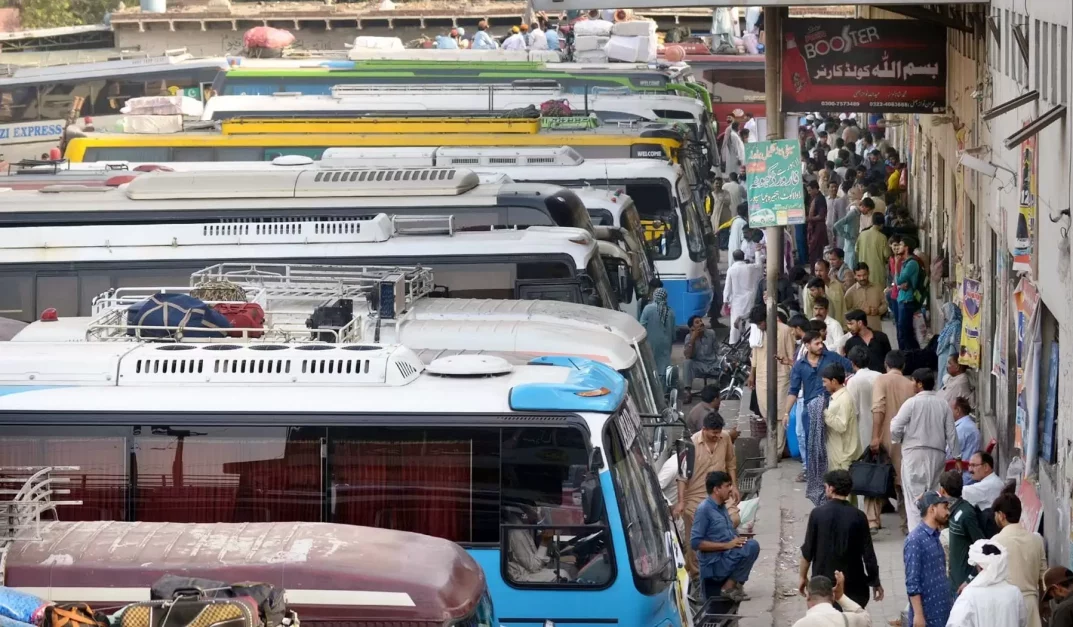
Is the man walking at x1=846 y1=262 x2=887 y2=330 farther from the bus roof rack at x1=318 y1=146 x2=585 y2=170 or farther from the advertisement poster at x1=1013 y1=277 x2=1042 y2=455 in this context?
the advertisement poster at x1=1013 y1=277 x2=1042 y2=455

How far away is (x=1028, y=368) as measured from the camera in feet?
36.4

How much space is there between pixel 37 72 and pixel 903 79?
85.5 feet

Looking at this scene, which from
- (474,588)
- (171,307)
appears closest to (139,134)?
(171,307)

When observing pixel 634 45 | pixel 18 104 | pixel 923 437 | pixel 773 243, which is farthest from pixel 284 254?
pixel 18 104

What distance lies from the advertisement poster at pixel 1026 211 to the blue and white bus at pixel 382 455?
3438 mm

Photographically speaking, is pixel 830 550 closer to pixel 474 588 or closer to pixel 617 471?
pixel 617 471

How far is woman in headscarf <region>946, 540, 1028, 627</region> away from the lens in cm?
866

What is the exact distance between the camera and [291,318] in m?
11.6

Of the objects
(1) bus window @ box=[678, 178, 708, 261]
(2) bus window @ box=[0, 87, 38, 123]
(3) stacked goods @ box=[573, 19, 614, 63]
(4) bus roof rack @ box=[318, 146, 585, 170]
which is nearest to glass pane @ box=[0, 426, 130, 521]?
(4) bus roof rack @ box=[318, 146, 585, 170]

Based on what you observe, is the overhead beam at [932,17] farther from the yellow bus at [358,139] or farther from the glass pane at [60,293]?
the glass pane at [60,293]

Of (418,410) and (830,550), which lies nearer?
(418,410)

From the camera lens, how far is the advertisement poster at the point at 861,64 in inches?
598

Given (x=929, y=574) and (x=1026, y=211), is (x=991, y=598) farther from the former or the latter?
(x=1026, y=211)

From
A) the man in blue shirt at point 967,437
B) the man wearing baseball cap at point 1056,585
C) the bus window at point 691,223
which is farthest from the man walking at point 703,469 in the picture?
the bus window at point 691,223
